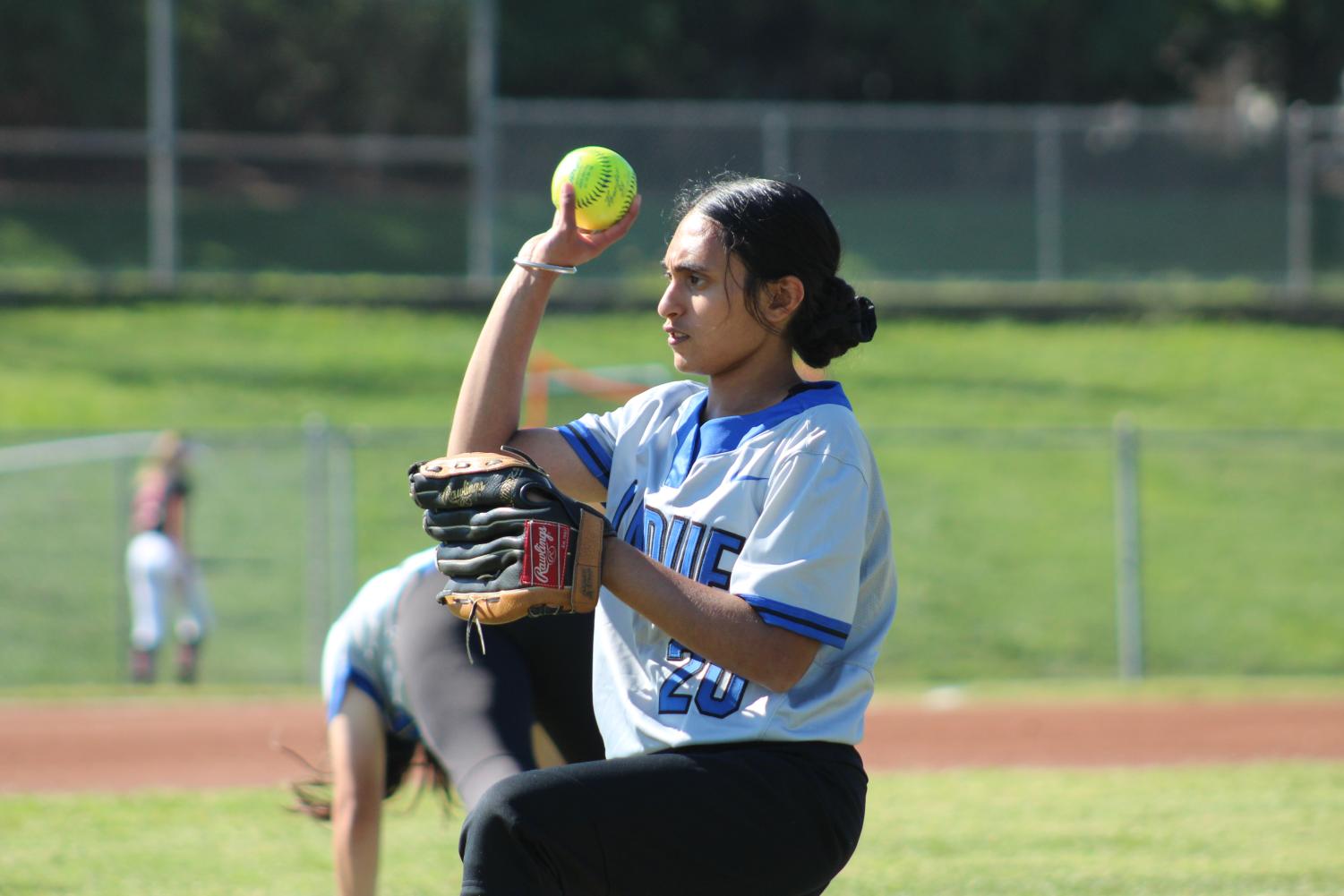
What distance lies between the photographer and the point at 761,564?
2498 mm

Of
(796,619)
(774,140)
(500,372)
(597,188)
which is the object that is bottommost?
(796,619)

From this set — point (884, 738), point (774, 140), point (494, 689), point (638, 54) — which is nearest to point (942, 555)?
point (884, 738)

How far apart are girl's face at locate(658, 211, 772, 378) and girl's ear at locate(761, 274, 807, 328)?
0.03 metres

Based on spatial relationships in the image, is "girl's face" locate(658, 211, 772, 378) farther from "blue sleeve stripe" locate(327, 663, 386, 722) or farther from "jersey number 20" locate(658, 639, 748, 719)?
"blue sleeve stripe" locate(327, 663, 386, 722)

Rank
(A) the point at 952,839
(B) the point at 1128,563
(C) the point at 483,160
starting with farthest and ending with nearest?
(C) the point at 483,160 < (B) the point at 1128,563 < (A) the point at 952,839

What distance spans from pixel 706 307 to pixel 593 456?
1.33ft

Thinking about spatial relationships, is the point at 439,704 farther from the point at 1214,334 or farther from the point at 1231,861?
the point at 1214,334

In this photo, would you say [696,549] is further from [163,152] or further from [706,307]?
[163,152]

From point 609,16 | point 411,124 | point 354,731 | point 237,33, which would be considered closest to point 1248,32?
point 609,16

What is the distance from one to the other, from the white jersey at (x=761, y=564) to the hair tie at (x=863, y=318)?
0.55 feet

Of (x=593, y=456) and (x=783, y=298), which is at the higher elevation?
(x=783, y=298)

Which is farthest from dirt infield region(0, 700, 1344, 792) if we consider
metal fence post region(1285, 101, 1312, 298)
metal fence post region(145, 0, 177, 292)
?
metal fence post region(1285, 101, 1312, 298)

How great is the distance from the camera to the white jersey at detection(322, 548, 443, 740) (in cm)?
419

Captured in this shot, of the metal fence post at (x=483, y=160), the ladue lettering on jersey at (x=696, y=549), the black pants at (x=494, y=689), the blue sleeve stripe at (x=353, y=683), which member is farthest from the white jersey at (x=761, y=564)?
the metal fence post at (x=483, y=160)
